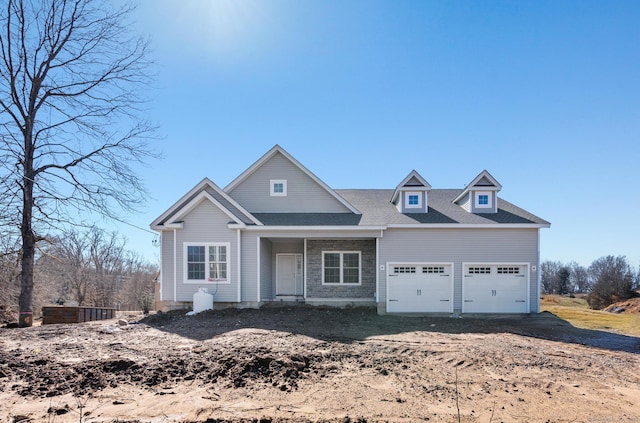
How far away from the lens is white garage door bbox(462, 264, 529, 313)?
15.5 meters

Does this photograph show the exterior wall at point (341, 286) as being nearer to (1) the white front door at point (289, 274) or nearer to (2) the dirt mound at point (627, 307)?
(1) the white front door at point (289, 274)

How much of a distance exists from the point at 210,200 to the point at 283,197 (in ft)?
11.8

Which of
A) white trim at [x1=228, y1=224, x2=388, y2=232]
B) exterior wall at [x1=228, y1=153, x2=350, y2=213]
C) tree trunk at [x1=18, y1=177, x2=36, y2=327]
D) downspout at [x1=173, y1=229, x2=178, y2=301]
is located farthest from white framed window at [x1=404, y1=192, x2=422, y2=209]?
tree trunk at [x1=18, y1=177, x2=36, y2=327]

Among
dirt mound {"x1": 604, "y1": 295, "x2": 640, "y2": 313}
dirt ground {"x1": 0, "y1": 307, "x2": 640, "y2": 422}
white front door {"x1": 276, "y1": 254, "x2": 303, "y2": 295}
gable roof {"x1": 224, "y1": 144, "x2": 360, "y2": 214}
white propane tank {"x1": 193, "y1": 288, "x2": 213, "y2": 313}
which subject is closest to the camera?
dirt ground {"x1": 0, "y1": 307, "x2": 640, "y2": 422}

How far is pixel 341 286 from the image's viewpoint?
17.0m

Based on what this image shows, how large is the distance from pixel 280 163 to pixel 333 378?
468 inches

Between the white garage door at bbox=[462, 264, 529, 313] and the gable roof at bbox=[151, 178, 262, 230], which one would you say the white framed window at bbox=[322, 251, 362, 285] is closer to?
the gable roof at bbox=[151, 178, 262, 230]

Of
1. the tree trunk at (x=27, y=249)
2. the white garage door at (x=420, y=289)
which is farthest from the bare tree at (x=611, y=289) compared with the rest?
the tree trunk at (x=27, y=249)

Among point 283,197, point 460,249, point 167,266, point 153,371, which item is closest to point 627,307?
point 460,249

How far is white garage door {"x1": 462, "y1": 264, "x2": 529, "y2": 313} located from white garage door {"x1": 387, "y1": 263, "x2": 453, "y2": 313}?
720mm

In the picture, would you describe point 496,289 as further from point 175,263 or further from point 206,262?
point 175,263

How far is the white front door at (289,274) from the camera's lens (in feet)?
59.6

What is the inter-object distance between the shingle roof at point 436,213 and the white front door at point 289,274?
3.99m

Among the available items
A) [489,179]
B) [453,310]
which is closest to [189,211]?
Answer: [453,310]
